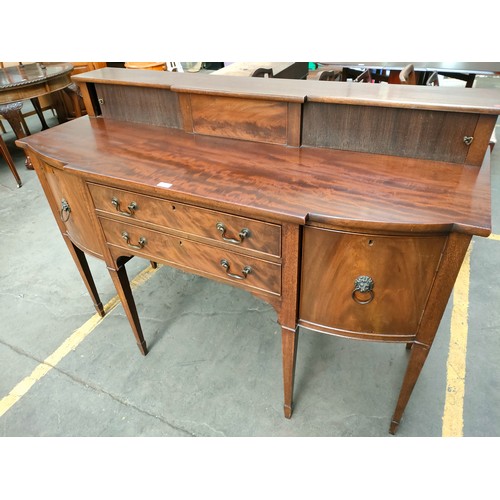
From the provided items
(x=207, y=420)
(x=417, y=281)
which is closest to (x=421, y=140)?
(x=417, y=281)

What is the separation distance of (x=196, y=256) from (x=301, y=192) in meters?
0.50

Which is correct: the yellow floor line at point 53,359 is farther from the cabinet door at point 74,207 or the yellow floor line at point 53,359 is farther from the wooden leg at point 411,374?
the wooden leg at point 411,374

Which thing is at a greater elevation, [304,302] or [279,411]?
[304,302]

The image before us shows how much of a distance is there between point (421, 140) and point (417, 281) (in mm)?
542

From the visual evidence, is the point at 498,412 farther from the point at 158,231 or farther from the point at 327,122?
the point at 158,231

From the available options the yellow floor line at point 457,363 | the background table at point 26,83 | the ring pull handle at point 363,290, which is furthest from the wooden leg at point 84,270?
the background table at point 26,83

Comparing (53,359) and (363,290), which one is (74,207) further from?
(363,290)

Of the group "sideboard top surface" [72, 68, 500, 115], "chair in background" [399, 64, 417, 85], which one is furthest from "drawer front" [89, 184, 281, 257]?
"chair in background" [399, 64, 417, 85]

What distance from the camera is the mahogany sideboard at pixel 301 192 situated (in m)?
1.12

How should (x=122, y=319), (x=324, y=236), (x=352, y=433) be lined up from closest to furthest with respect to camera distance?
(x=324, y=236) → (x=352, y=433) → (x=122, y=319)

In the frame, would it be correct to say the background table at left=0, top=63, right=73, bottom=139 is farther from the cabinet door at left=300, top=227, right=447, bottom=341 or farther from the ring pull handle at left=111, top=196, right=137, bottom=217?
the cabinet door at left=300, top=227, right=447, bottom=341

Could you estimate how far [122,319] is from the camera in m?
2.34

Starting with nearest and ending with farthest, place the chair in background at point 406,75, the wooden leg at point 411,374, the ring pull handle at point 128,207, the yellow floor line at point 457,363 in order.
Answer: the wooden leg at point 411,374, the ring pull handle at point 128,207, the yellow floor line at point 457,363, the chair in background at point 406,75

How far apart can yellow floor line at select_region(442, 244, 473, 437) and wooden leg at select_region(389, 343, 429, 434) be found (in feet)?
0.80
